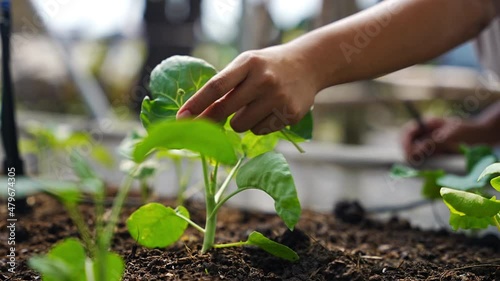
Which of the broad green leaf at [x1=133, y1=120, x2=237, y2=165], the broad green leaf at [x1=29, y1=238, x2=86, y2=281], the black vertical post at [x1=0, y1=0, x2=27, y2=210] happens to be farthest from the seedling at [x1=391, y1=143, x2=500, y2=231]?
the black vertical post at [x1=0, y1=0, x2=27, y2=210]

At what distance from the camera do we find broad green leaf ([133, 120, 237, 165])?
0.44 meters

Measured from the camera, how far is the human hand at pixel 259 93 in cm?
62

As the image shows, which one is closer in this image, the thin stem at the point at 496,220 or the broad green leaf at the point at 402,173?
the thin stem at the point at 496,220

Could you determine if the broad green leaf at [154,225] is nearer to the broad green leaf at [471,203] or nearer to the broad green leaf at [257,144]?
the broad green leaf at [257,144]

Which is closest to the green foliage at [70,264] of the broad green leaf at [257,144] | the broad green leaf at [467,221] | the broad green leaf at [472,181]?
the broad green leaf at [257,144]

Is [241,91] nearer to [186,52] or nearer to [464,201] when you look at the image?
[464,201]

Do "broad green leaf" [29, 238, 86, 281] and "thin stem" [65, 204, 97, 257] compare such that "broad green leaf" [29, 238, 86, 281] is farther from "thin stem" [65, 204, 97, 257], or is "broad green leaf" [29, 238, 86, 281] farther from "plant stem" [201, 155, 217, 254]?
"plant stem" [201, 155, 217, 254]

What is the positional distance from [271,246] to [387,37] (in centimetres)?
35

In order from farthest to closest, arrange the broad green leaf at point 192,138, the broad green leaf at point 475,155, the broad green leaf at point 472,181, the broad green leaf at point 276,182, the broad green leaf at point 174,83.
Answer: the broad green leaf at point 475,155, the broad green leaf at point 472,181, the broad green leaf at point 174,83, the broad green leaf at point 276,182, the broad green leaf at point 192,138

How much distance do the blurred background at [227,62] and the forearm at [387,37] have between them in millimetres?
425

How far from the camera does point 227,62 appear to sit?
9.32 ft

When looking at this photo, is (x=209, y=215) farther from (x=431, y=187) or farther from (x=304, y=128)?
(x=431, y=187)

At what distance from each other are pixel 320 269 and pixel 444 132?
3.08ft

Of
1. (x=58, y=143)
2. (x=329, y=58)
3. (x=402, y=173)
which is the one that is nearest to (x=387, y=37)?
(x=329, y=58)
